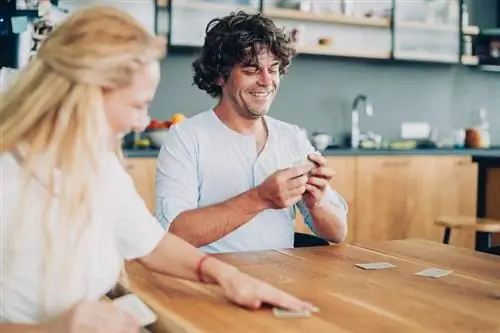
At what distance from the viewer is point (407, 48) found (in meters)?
5.61

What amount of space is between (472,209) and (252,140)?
339 cm

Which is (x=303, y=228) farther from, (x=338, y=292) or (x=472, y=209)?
(x=338, y=292)

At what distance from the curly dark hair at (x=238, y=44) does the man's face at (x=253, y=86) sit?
22mm

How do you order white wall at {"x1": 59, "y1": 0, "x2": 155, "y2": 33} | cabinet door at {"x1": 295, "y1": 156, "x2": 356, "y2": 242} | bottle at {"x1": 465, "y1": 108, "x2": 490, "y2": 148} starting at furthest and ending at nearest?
bottle at {"x1": 465, "y1": 108, "x2": 490, "y2": 148} < cabinet door at {"x1": 295, "y1": 156, "x2": 356, "y2": 242} < white wall at {"x1": 59, "y1": 0, "x2": 155, "y2": 33}

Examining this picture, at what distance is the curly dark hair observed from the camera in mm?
2521

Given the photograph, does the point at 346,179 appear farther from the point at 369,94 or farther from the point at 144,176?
the point at 144,176

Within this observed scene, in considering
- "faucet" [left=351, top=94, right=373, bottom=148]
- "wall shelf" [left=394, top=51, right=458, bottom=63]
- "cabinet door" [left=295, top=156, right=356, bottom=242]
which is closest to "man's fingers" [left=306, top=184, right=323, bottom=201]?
"cabinet door" [left=295, top=156, right=356, bottom=242]

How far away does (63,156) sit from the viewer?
1269mm

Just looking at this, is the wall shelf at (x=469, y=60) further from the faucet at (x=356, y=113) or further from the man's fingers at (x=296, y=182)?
the man's fingers at (x=296, y=182)

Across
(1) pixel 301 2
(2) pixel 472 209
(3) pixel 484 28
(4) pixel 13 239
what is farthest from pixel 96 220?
(3) pixel 484 28

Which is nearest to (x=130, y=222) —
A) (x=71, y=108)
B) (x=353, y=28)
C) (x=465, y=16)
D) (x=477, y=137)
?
(x=71, y=108)

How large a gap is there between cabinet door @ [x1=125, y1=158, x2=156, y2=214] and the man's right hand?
2136mm

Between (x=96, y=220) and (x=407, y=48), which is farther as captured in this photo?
(x=407, y=48)

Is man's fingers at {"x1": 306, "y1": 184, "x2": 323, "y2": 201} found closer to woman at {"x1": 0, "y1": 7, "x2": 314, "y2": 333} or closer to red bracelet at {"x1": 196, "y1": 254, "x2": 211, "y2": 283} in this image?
red bracelet at {"x1": 196, "y1": 254, "x2": 211, "y2": 283}
